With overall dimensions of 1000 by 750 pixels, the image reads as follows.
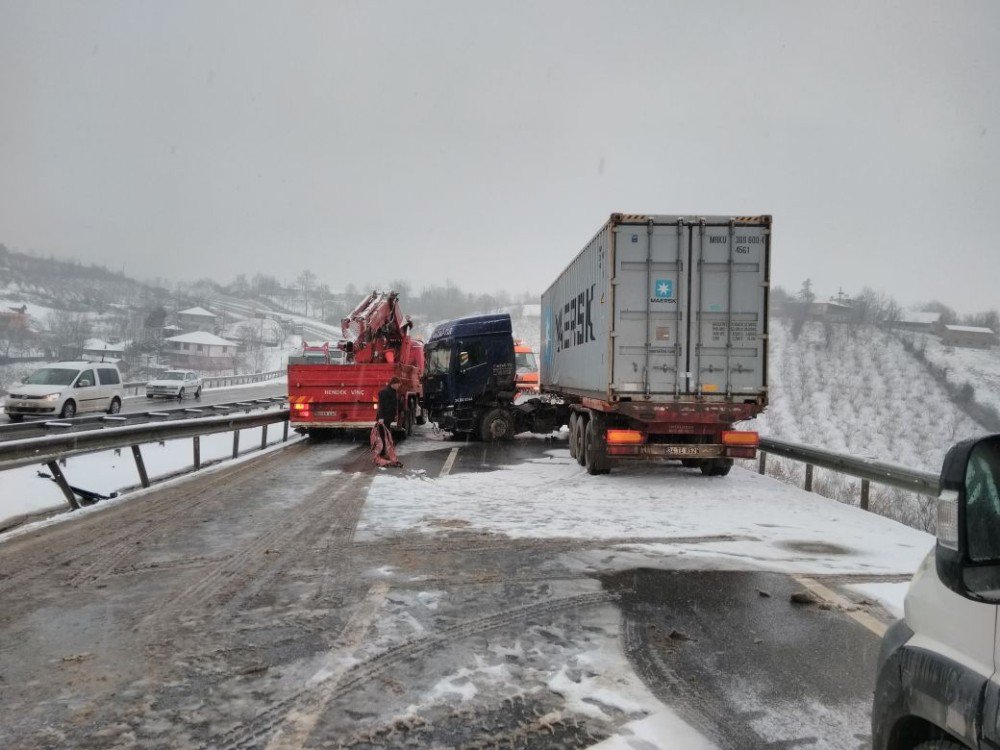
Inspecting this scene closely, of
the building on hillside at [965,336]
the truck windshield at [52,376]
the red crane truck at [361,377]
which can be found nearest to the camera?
the red crane truck at [361,377]

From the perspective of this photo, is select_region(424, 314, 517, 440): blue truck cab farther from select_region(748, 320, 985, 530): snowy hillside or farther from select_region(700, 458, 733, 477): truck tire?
select_region(748, 320, 985, 530): snowy hillside

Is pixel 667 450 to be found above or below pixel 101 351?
below

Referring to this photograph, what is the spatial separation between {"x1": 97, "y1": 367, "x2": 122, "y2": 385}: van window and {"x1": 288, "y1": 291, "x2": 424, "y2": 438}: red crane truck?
1057 centimetres

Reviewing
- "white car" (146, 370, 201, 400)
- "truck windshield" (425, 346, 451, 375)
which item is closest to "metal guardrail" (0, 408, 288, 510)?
"truck windshield" (425, 346, 451, 375)

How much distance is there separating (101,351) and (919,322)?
102048 mm

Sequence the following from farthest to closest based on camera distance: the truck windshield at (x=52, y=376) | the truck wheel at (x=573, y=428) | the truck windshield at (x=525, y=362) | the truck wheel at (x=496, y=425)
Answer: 1. the truck windshield at (x=525, y=362)
2. the truck windshield at (x=52, y=376)
3. the truck wheel at (x=496, y=425)
4. the truck wheel at (x=573, y=428)

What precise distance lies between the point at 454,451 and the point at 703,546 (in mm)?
8786

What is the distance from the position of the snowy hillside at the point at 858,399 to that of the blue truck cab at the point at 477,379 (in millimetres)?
31163

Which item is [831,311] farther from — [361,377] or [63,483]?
[63,483]

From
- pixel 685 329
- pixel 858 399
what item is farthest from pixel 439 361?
pixel 858 399

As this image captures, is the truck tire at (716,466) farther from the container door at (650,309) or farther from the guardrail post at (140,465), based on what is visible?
the guardrail post at (140,465)

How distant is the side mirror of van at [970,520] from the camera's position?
4.77 ft

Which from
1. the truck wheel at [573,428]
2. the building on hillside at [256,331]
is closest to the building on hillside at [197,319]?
the building on hillside at [256,331]

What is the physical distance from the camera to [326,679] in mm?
3365
